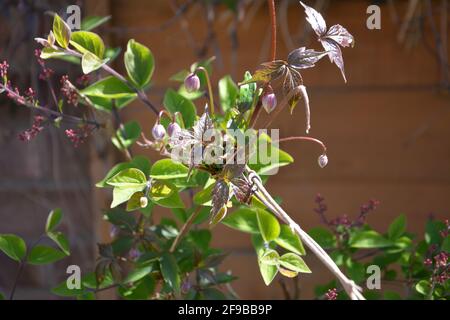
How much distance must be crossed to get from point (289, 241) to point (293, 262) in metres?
0.10

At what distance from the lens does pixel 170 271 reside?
40.9 inches

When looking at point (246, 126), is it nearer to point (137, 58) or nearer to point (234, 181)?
point (234, 181)

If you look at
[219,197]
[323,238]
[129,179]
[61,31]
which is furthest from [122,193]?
[323,238]

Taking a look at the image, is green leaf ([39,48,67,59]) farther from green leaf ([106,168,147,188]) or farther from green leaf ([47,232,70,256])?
green leaf ([47,232,70,256])

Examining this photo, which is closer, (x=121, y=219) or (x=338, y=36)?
(x=338, y=36)

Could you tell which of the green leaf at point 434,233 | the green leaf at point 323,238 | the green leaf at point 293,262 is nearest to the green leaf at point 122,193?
the green leaf at point 293,262

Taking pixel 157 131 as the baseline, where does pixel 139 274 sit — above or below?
below

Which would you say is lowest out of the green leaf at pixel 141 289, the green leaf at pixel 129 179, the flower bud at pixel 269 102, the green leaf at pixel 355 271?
the green leaf at pixel 141 289

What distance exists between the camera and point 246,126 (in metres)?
0.92

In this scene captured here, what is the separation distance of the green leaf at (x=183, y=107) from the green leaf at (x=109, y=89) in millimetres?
59

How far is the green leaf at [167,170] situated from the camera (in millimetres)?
922

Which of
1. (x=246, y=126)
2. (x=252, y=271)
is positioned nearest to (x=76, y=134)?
(x=246, y=126)

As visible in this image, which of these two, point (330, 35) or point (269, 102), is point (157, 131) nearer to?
point (269, 102)

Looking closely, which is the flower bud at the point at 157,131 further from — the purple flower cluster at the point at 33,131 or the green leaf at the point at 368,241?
the green leaf at the point at 368,241
